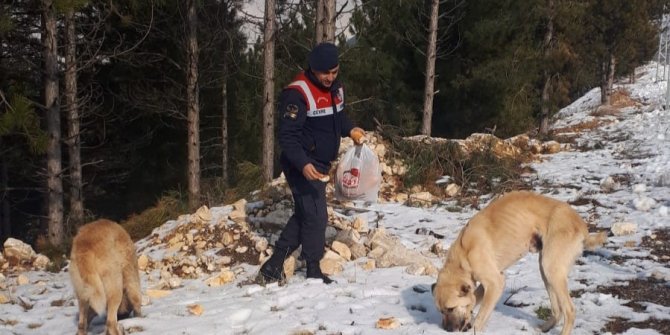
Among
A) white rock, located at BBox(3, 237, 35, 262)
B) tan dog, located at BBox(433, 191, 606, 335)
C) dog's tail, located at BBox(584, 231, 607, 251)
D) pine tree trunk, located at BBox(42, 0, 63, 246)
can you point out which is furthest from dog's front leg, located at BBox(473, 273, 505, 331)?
pine tree trunk, located at BBox(42, 0, 63, 246)

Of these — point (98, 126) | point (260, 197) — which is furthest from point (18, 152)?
point (260, 197)

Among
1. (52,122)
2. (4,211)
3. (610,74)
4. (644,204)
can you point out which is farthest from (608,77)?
(4,211)

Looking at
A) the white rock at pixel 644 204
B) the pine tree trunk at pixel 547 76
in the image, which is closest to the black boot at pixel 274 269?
the white rock at pixel 644 204

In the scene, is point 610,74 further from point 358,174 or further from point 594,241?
point 594,241

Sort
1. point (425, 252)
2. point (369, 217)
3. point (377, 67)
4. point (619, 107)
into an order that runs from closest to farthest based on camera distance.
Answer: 1. point (425, 252)
2. point (369, 217)
3. point (377, 67)
4. point (619, 107)

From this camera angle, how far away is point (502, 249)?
3.98 metres

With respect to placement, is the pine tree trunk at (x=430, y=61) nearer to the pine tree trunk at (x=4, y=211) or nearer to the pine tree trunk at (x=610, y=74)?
the pine tree trunk at (x=4, y=211)

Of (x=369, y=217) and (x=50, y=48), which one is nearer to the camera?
(x=369, y=217)

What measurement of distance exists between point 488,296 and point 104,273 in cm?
293

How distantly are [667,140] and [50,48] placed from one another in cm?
1364

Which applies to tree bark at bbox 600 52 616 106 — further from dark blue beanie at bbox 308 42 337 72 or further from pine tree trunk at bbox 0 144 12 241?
pine tree trunk at bbox 0 144 12 241

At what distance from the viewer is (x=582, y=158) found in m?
12.2

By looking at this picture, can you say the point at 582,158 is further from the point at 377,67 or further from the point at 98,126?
the point at 98,126

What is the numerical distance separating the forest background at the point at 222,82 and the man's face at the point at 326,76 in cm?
635
